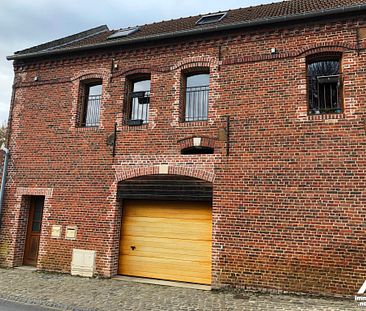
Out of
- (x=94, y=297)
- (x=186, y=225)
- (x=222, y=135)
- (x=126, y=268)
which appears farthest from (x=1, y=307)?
(x=222, y=135)

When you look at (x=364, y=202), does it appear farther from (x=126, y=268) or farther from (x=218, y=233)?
(x=126, y=268)

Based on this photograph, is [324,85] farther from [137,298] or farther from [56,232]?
[56,232]

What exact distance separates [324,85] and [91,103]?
690 centimetres

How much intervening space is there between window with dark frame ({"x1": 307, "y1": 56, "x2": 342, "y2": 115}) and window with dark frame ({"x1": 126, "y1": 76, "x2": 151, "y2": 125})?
4552 millimetres

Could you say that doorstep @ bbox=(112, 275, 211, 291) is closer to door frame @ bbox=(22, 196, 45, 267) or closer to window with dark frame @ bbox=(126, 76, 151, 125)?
door frame @ bbox=(22, 196, 45, 267)

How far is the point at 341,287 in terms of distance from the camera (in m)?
7.15

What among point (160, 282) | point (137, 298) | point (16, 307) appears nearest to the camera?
point (16, 307)

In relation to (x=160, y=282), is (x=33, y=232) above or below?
above

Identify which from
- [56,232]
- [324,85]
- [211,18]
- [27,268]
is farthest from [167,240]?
[211,18]

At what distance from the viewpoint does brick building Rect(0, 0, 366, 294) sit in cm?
763

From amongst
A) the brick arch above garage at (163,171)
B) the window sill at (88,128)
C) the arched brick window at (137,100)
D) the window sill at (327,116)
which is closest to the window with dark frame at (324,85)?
the window sill at (327,116)

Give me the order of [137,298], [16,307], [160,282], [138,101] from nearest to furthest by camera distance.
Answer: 1. [16,307]
2. [137,298]
3. [160,282]
4. [138,101]

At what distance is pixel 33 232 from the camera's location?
10.5 meters

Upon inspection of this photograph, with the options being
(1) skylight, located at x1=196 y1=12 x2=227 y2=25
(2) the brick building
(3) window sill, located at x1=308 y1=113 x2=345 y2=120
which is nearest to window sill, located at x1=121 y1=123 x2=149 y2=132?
(2) the brick building
